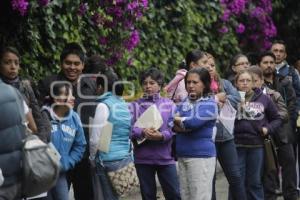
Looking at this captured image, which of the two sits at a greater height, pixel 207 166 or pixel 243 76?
pixel 243 76

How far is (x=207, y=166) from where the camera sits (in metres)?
8.41

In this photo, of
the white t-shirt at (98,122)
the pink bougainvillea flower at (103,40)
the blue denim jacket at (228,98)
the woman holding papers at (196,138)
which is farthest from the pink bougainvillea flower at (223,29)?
the white t-shirt at (98,122)

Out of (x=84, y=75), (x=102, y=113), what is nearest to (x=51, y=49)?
(x=84, y=75)

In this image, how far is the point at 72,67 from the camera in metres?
8.55

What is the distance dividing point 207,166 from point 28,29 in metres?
3.19

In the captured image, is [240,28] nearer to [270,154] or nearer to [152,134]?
[270,154]

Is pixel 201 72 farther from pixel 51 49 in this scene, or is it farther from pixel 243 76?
pixel 51 49

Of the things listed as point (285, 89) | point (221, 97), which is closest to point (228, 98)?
point (221, 97)

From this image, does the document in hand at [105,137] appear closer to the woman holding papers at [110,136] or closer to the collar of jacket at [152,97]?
the woman holding papers at [110,136]

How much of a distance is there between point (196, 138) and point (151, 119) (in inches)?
22.6

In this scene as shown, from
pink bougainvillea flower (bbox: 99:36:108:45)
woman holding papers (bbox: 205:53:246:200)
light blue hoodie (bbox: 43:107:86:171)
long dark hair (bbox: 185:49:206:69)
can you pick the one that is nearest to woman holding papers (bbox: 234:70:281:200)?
woman holding papers (bbox: 205:53:246:200)

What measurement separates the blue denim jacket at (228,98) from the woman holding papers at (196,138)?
71cm

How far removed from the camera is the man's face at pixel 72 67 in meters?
8.55

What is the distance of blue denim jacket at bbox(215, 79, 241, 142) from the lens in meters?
9.25
